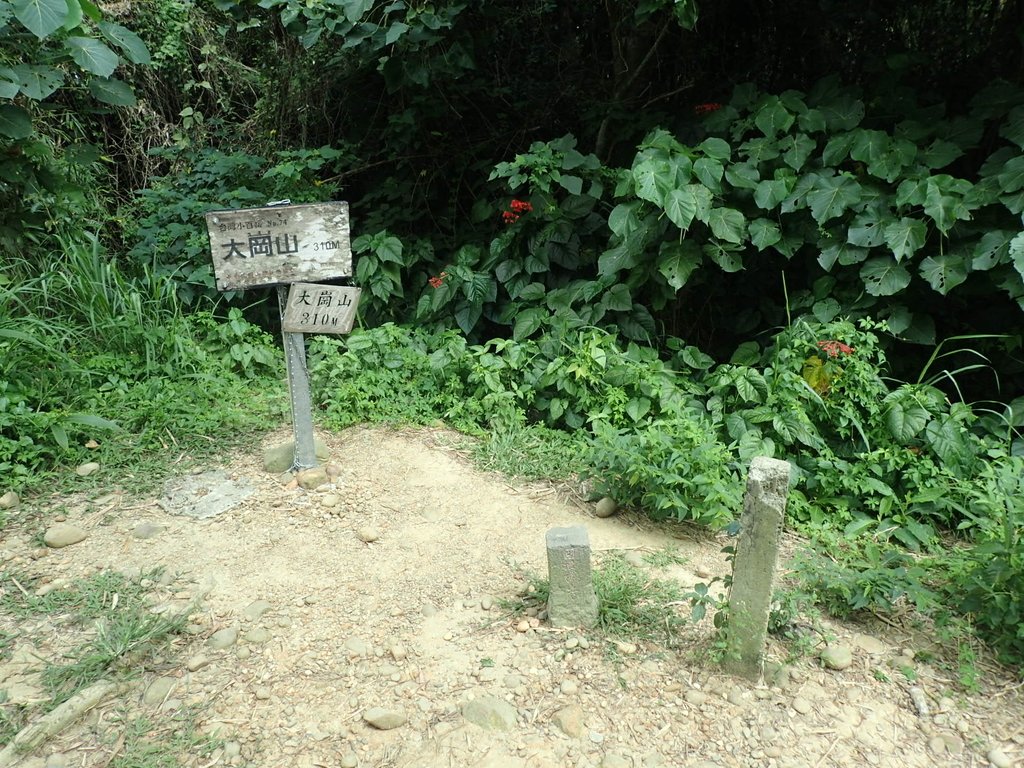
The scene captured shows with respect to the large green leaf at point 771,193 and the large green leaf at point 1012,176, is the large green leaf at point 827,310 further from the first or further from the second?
the large green leaf at point 1012,176

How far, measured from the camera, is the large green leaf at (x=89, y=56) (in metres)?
3.70

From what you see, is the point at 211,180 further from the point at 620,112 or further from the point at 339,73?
the point at 620,112

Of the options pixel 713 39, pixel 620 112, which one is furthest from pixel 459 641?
pixel 713 39

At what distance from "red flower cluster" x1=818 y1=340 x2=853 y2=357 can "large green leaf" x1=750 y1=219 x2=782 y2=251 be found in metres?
0.63

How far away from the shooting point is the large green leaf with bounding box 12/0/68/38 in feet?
10.8

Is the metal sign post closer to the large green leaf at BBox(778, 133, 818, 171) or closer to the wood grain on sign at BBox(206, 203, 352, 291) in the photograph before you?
the wood grain on sign at BBox(206, 203, 352, 291)

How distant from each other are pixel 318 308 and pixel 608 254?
1702mm

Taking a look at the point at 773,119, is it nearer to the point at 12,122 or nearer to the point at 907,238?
the point at 907,238

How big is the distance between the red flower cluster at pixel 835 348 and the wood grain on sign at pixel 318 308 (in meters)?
2.11

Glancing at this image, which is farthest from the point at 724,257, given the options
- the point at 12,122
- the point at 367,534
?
the point at 12,122

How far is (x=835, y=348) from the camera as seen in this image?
11.2ft

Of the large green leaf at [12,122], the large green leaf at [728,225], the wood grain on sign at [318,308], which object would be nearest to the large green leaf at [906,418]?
the large green leaf at [728,225]

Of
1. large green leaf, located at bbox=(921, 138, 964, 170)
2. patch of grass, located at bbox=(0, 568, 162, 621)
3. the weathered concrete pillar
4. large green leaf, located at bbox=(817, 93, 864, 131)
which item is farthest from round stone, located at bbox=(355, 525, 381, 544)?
large green leaf, located at bbox=(921, 138, 964, 170)

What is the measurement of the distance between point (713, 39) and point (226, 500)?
14.2ft
